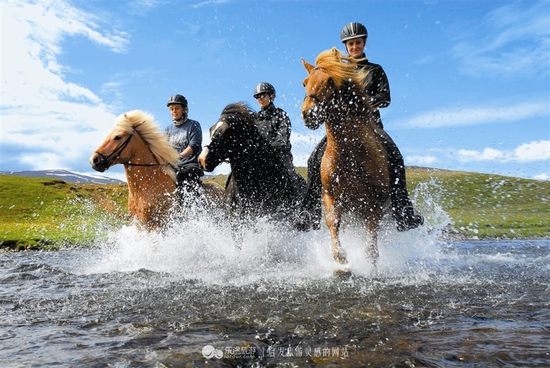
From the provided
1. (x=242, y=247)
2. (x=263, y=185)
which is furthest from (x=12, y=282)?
(x=263, y=185)

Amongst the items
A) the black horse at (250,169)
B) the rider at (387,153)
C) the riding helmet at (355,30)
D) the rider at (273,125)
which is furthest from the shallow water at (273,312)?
the riding helmet at (355,30)

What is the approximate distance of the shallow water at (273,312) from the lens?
11.0 ft

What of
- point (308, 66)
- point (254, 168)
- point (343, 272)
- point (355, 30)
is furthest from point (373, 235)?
point (355, 30)

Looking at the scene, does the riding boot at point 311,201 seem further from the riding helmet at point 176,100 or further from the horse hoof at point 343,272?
the riding helmet at point 176,100

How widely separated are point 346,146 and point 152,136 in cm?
479

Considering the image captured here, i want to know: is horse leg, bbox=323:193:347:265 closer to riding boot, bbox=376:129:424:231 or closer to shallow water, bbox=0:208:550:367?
shallow water, bbox=0:208:550:367

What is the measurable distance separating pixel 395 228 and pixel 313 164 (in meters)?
2.01

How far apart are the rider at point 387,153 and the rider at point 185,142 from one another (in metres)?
3.00

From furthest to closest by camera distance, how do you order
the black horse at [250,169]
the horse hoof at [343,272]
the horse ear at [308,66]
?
the black horse at [250,169]
the horse ear at [308,66]
the horse hoof at [343,272]

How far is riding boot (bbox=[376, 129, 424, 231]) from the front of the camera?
716 cm

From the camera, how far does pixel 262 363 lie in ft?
10.7

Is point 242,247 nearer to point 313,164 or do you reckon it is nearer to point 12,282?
point 313,164

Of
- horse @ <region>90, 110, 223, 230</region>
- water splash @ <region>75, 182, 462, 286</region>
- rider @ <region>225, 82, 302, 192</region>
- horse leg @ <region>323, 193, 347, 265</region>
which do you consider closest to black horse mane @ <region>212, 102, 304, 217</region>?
rider @ <region>225, 82, 302, 192</region>

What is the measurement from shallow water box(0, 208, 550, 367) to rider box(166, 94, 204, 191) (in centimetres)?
158
